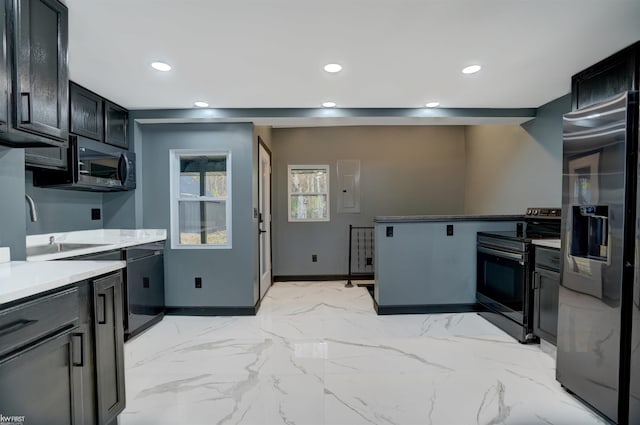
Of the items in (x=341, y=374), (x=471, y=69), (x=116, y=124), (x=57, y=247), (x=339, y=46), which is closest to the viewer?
(x=339, y=46)

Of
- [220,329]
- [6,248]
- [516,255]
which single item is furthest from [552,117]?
[6,248]

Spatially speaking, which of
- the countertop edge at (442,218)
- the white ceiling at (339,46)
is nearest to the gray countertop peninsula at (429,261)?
the countertop edge at (442,218)

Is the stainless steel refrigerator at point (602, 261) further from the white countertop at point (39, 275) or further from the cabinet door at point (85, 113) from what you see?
the cabinet door at point (85, 113)

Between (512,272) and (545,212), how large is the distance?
0.77 meters

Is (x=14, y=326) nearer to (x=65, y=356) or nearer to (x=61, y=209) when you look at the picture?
(x=65, y=356)

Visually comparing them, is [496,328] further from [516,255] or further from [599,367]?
[599,367]

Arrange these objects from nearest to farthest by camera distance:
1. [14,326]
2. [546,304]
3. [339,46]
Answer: [14,326] → [339,46] → [546,304]

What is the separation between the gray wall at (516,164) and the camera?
3107 mm

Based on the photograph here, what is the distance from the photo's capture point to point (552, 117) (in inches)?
123

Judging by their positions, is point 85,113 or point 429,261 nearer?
point 85,113

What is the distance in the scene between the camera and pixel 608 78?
2227 millimetres

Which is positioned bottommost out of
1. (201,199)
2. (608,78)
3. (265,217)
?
(265,217)

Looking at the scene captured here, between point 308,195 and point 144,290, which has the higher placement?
point 308,195

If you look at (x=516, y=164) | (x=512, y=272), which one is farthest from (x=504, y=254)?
(x=516, y=164)
